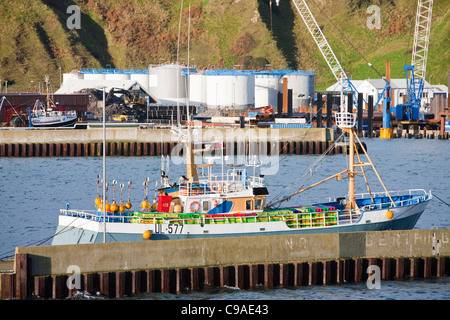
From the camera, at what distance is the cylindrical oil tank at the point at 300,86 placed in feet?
514

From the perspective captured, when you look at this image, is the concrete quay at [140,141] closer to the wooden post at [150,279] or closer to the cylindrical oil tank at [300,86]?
the wooden post at [150,279]

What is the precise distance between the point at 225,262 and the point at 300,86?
124197 mm

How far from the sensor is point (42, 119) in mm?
105562

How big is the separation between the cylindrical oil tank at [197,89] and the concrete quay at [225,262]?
111684 mm

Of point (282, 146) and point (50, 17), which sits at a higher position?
point (50, 17)

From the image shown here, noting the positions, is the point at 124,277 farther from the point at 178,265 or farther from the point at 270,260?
A: the point at 270,260

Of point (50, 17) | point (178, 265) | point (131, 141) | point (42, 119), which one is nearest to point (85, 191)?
point (131, 141)

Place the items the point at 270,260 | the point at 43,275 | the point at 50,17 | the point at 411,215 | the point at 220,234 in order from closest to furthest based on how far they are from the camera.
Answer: the point at 43,275, the point at 270,260, the point at 220,234, the point at 411,215, the point at 50,17

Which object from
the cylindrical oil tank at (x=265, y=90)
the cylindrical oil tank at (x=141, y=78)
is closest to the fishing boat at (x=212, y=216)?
the cylindrical oil tank at (x=265, y=90)

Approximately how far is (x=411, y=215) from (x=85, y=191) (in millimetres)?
31385

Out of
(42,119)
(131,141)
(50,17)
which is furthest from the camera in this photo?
(50,17)

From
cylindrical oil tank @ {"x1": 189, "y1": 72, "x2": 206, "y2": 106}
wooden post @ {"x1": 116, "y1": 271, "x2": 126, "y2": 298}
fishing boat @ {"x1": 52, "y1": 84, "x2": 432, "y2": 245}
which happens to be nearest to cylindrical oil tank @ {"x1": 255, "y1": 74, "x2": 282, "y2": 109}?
cylindrical oil tank @ {"x1": 189, "y1": 72, "x2": 206, "y2": 106}

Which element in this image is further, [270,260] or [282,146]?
[282,146]
